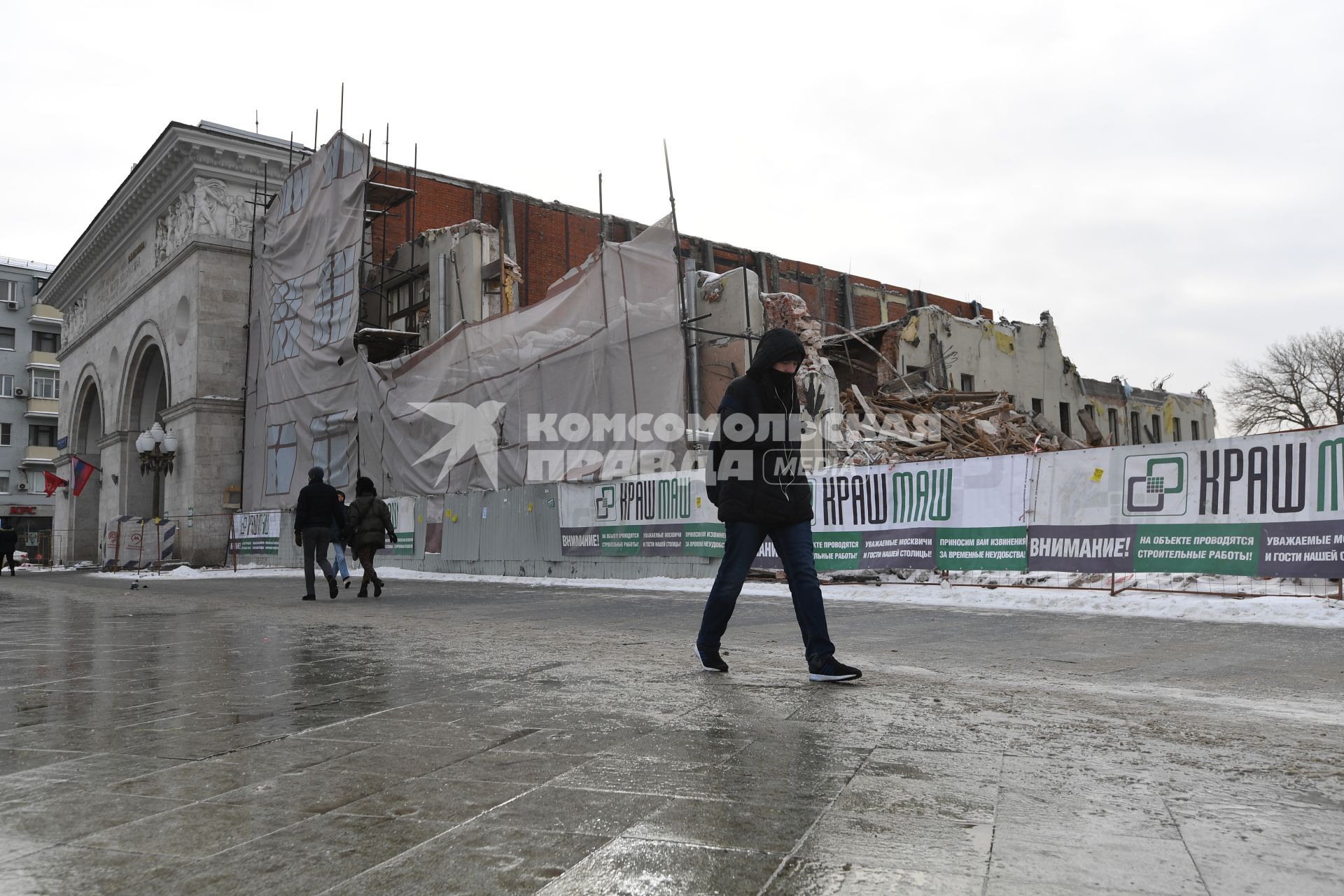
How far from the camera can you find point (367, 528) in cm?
1466

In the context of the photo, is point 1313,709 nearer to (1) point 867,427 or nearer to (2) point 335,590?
(2) point 335,590

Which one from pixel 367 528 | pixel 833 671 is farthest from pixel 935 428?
pixel 833 671

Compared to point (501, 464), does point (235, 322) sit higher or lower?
higher

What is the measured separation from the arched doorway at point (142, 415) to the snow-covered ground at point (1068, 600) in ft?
94.5

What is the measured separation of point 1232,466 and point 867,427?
11.8m

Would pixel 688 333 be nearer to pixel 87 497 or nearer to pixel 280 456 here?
pixel 280 456

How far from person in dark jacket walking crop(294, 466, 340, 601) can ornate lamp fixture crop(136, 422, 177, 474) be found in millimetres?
23217

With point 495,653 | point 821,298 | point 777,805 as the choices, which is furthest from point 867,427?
point 821,298

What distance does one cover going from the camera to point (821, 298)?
48500 millimetres

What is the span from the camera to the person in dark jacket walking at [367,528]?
14406 mm

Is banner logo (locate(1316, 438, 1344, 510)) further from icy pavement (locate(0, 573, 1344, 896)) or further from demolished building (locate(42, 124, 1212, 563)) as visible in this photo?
demolished building (locate(42, 124, 1212, 563))

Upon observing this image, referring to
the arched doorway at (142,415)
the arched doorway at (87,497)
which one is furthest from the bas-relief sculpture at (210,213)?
the arched doorway at (87,497)

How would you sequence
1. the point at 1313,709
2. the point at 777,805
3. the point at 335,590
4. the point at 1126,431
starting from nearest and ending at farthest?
the point at 777,805, the point at 1313,709, the point at 335,590, the point at 1126,431

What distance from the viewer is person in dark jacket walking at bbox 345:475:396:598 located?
1441 centimetres
